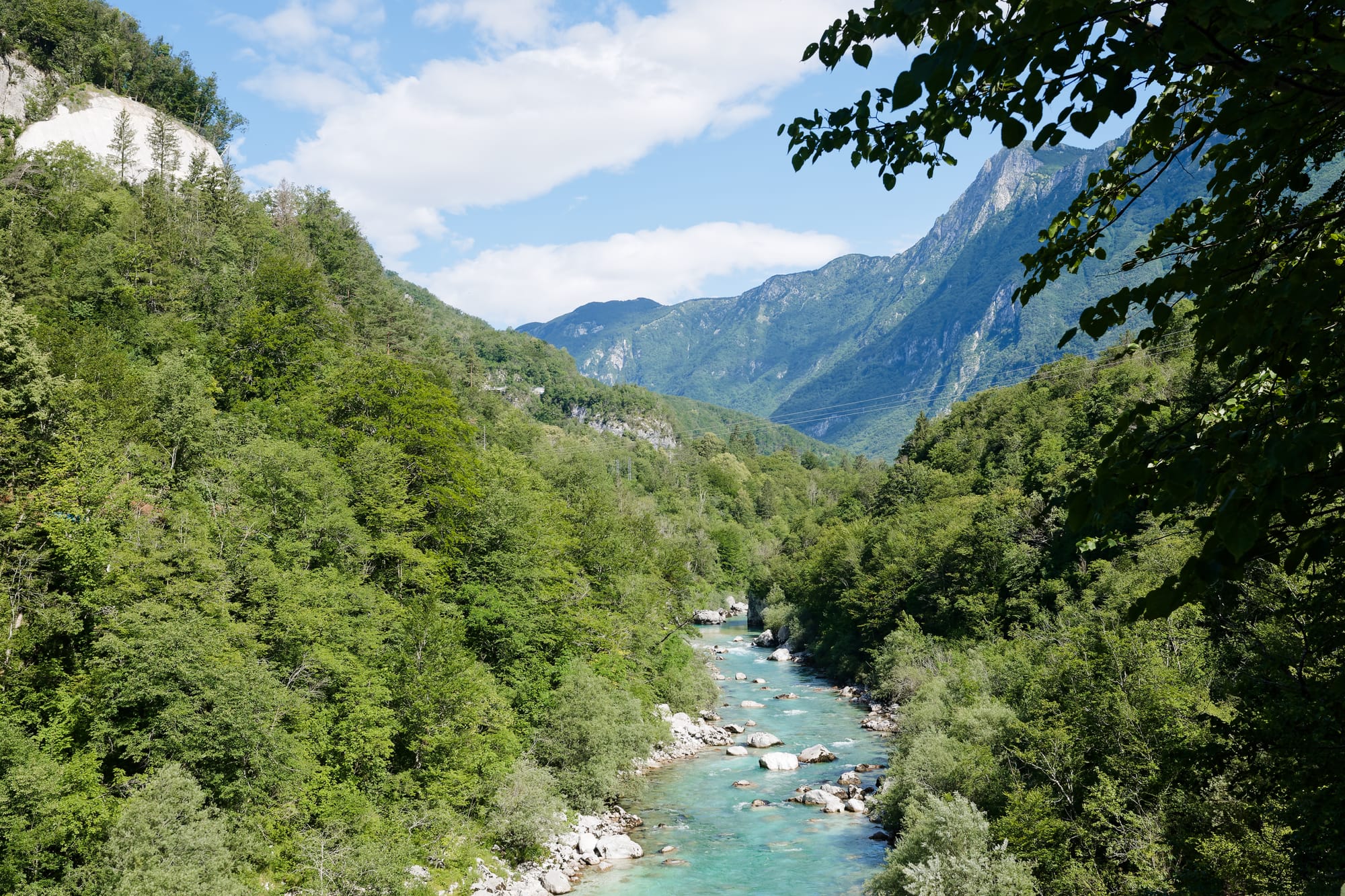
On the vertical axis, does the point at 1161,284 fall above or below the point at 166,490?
above

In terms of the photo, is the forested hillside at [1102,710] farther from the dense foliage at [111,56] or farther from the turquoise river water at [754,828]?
the dense foliage at [111,56]

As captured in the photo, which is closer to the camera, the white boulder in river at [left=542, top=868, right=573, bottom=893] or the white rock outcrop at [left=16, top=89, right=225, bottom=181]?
the white boulder in river at [left=542, top=868, right=573, bottom=893]

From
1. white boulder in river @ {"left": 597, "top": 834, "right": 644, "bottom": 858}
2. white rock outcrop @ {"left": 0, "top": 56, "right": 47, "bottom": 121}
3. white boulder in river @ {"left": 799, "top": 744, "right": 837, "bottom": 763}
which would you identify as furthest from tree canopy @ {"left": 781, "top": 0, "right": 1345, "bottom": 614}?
white rock outcrop @ {"left": 0, "top": 56, "right": 47, "bottom": 121}

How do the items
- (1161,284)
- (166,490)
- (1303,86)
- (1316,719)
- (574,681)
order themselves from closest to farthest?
1. (1303,86)
2. (1161,284)
3. (1316,719)
4. (166,490)
5. (574,681)

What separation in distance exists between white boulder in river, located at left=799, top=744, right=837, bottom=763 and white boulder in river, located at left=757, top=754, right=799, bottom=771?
1.39ft

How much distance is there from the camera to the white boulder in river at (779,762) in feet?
117

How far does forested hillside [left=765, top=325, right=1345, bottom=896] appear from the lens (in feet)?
33.6

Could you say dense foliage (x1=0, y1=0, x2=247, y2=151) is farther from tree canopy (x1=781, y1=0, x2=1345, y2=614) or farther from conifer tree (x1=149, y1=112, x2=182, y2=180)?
tree canopy (x1=781, y1=0, x2=1345, y2=614)

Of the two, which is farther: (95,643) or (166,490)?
(166,490)

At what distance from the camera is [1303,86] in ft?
10.2

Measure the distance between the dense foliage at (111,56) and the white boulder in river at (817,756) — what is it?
8581cm

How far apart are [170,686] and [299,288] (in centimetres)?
3005

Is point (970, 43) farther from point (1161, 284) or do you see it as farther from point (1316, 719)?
point (1316, 719)

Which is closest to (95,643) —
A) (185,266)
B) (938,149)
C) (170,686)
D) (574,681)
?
(170,686)
